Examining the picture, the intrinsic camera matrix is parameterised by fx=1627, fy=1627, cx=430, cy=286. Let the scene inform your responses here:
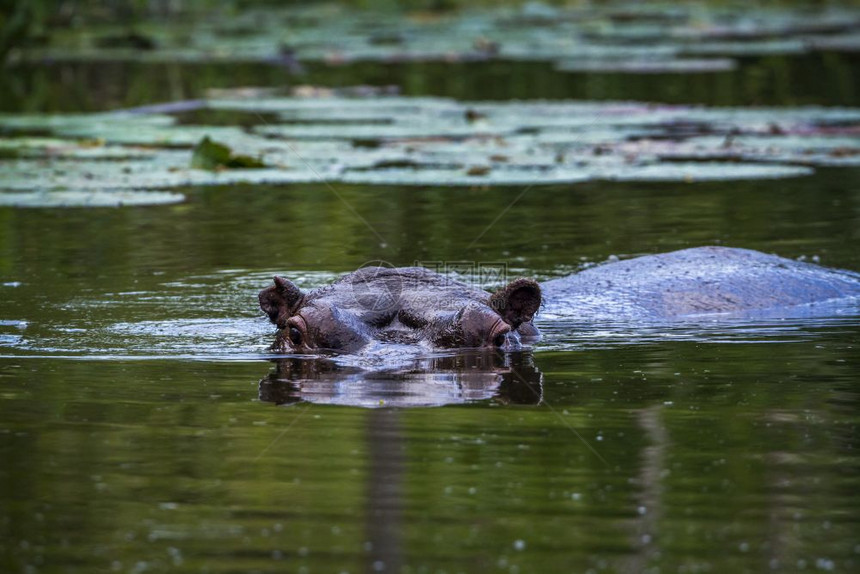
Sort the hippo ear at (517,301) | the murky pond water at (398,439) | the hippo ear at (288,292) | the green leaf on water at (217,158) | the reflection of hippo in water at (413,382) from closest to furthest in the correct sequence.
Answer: the murky pond water at (398,439) → the reflection of hippo in water at (413,382) → the hippo ear at (517,301) → the hippo ear at (288,292) → the green leaf on water at (217,158)

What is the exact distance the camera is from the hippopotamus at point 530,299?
7.62 meters

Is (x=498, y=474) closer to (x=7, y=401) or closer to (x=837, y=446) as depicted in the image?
(x=837, y=446)

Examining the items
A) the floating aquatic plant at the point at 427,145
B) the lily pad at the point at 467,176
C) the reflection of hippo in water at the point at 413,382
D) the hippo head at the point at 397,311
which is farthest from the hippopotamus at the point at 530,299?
the floating aquatic plant at the point at 427,145

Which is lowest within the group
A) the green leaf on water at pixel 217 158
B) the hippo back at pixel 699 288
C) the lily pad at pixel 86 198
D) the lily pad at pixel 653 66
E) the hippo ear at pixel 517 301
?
the hippo back at pixel 699 288

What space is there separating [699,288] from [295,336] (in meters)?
2.77

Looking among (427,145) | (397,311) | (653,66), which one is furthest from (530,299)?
(653,66)

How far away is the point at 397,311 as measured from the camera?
7844 millimetres

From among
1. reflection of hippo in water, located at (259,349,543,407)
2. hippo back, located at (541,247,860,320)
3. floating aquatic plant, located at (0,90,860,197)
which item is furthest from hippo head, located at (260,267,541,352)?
floating aquatic plant, located at (0,90,860,197)

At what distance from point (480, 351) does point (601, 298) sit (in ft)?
5.96

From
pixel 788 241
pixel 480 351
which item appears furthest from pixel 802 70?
pixel 480 351

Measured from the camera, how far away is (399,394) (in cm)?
686

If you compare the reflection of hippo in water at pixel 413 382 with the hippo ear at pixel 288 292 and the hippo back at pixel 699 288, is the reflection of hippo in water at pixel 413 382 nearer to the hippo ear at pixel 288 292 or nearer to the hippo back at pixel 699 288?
the hippo ear at pixel 288 292

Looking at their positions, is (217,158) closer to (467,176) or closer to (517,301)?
(467,176)

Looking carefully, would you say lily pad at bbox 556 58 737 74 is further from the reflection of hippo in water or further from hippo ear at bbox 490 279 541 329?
the reflection of hippo in water
